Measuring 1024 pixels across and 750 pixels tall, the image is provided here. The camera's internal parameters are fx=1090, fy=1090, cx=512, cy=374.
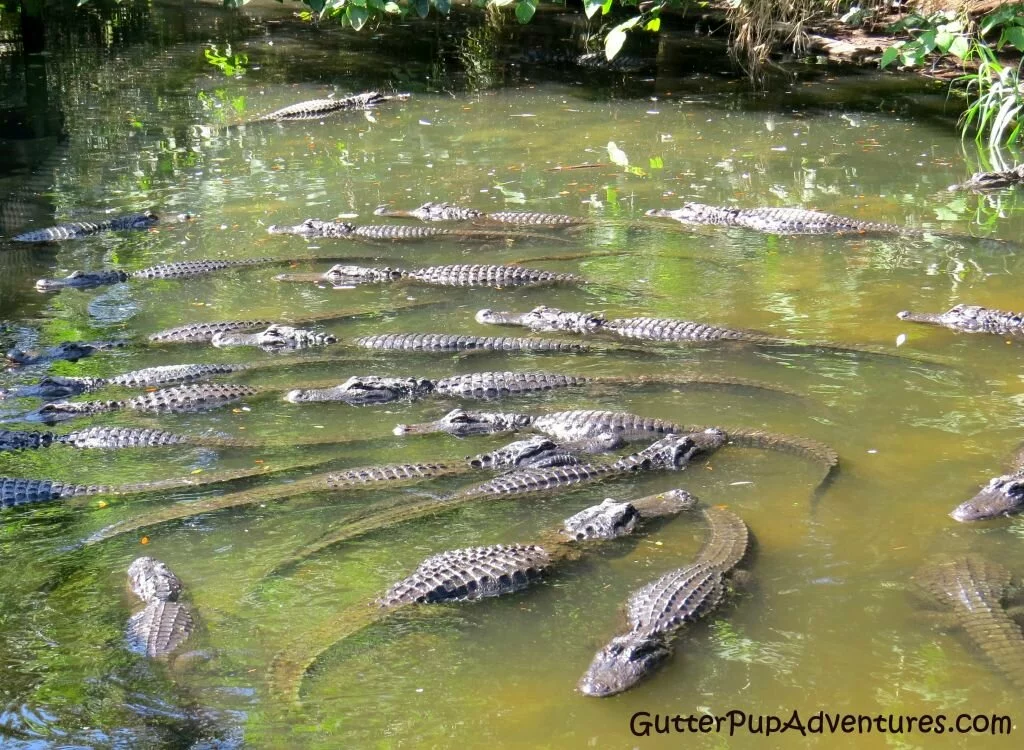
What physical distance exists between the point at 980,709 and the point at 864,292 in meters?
5.19

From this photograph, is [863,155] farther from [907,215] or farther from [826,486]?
[826,486]

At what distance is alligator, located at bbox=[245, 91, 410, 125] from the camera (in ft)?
50.9

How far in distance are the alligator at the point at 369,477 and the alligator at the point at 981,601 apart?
2063 millimetres

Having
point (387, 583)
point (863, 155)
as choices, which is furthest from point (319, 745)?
point (863, 155)

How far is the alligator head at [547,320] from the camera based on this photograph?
8.25 meters

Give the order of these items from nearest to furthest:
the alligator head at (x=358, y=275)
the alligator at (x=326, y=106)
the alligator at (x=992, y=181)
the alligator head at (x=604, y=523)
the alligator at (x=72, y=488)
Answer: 1. the alligator head at (x=604, y=523)
2. the alligator at (x=72, y=488)
3. the alligator head at (x=358, y=275)
4. the alligator at (x=992, y=181)
5. the alligator at (x=326, y=106)

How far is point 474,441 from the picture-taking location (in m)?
6.59

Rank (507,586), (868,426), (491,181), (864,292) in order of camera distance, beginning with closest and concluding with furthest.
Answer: (507,586), (868,426), (864,292), (491,181)

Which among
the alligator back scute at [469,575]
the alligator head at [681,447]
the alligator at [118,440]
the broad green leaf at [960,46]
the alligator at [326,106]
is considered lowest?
the alligator at [118,440]

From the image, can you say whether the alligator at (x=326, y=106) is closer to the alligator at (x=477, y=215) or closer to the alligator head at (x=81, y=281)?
the alligator at (x=477, y=215)

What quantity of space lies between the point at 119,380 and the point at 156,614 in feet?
10.5

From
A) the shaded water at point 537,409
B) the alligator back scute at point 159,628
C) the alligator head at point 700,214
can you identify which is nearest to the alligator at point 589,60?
the shaded water at point 537,409

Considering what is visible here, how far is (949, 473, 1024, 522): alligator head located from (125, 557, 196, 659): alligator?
3.76 metres

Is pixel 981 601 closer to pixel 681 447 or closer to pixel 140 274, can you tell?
pixel 681 447
